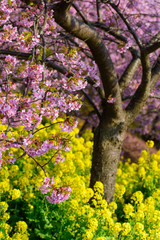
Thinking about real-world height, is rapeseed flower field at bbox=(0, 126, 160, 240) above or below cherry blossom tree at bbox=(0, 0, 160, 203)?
below

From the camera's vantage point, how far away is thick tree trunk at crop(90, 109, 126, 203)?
16.8 ft

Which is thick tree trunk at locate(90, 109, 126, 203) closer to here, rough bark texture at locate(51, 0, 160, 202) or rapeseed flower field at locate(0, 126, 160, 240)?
rough bark texture at locate(51, 0, 160, 202)

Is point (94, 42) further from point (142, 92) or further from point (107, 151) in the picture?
point (107, 151)

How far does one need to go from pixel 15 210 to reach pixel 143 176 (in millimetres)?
3347

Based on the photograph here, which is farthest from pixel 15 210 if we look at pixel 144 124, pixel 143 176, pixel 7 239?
pixel 144 124

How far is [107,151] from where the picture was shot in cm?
514

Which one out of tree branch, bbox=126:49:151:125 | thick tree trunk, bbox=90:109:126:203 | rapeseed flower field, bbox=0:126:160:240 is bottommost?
rapeseed flower field, bbox=0:126:160:240

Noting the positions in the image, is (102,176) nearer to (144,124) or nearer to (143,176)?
(143,176)

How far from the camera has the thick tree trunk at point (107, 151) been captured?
16.8 ft

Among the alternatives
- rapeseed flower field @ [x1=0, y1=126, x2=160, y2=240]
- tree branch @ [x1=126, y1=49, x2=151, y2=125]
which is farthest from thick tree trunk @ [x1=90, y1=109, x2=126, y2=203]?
rapeseed flower field @ [x1=0, y1=126, x2=160, y2=240]

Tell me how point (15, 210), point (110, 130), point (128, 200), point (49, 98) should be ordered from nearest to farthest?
point (49, 98) < point (15, 210) < point (110, 130) < point (128, 200)

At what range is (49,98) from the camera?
3389mm

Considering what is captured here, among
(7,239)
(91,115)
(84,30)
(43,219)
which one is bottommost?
(7,239)

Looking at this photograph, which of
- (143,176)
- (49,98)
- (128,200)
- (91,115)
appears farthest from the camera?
(91,115)
